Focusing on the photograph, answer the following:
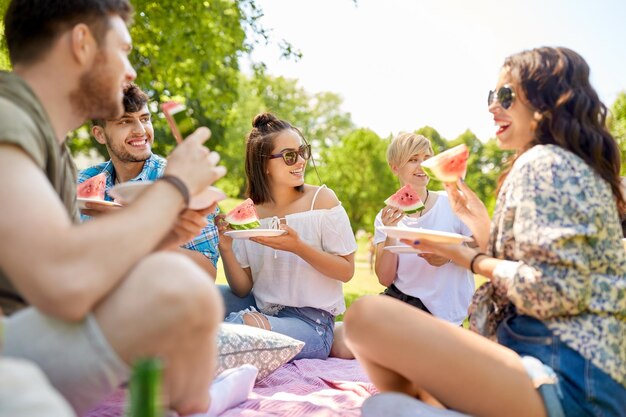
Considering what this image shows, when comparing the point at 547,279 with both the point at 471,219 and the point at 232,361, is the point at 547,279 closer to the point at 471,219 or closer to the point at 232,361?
the point at 471,219

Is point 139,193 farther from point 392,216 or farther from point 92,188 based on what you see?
point 392,216

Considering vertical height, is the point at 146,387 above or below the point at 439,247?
above

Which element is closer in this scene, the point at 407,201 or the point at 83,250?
the point at 83,250

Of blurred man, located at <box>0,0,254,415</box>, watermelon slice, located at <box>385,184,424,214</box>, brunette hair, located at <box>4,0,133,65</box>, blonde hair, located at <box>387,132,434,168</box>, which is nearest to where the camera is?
blurred man, located at <box>0,0,254,415</box>

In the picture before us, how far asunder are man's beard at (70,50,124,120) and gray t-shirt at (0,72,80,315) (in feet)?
0.58

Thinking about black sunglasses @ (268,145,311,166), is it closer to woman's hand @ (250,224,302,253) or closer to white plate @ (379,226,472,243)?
woman's hand @ (250,224,302,253)

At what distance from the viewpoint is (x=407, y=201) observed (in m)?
5.50

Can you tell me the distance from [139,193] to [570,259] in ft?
5.98

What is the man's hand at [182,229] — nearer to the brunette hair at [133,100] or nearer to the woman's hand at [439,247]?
the woman's hand at [439,247]

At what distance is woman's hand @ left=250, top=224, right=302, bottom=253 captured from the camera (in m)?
4.90

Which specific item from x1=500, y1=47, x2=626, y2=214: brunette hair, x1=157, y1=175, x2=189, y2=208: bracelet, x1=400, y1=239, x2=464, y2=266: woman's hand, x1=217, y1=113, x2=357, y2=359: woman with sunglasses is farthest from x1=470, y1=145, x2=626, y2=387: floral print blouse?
x1=217, y1=113, x2=357, y2=359: woman with sunglasses

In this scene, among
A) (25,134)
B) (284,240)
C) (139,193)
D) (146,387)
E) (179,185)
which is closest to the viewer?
(146,387)

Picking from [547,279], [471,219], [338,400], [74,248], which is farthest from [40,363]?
[471,219]

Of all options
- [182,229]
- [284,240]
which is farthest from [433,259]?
[182,229]
